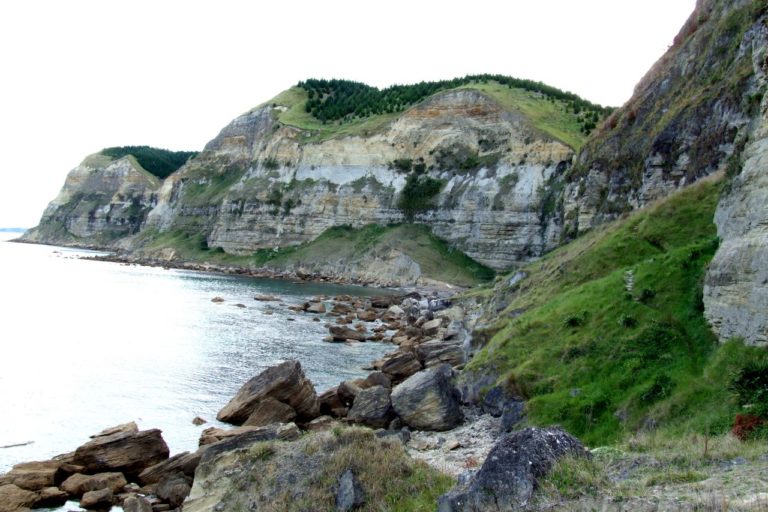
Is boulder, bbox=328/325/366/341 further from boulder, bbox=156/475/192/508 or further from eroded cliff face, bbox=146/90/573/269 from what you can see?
eroded cliff face, bbox=146/90/573/269

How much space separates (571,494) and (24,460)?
1891 centimetres

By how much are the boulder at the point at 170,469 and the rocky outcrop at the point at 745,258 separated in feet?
51.4

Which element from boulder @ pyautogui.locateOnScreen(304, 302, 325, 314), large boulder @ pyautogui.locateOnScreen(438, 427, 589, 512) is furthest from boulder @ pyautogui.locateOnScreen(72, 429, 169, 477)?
boulder @ pyautogui.locateOnScreen(304, 302, 325, 314)

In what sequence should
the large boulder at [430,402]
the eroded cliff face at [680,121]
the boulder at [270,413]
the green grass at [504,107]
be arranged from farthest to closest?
the green grass at [504,107], the eroded cliff face at [680,121], the boulder at [270,413], the large boulder at [430,402]

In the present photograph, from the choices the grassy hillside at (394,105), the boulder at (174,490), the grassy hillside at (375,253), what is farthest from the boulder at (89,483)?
the grassy hillside at (394,105)

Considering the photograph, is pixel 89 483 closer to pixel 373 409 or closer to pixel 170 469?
pixel 170 469

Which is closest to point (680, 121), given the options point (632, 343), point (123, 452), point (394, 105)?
point (632, 343)

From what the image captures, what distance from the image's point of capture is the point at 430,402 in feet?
72.9

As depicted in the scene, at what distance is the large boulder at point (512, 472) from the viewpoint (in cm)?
930

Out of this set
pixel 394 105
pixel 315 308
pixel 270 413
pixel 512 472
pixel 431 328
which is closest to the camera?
pixel 512 472

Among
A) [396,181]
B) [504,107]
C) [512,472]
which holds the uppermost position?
[504,107]

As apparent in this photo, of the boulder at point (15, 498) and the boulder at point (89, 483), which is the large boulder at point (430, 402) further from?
the boulder at point (15, 498)

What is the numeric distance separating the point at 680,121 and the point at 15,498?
1397 inches

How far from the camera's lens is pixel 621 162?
136 feet
